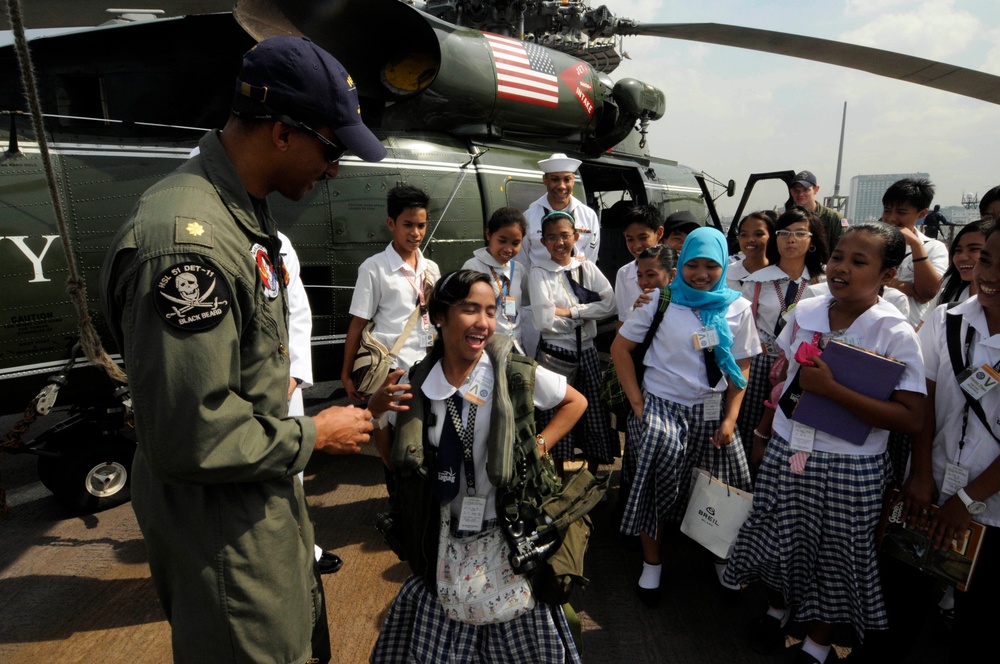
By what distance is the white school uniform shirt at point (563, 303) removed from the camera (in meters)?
3.50

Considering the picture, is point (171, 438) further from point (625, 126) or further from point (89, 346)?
point (625, 126)

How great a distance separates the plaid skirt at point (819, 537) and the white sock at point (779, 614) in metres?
0.14

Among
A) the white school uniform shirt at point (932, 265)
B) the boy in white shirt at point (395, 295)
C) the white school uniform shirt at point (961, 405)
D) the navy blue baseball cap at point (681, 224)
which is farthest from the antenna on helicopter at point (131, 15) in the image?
the white school uniform shirt at point (932, 265)

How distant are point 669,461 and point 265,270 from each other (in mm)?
2178

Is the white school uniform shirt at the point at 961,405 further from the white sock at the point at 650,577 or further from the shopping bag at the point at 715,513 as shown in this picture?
the white sock at the point at 650,577

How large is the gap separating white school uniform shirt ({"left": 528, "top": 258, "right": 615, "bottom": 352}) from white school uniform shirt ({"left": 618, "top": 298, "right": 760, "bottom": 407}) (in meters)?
0.60

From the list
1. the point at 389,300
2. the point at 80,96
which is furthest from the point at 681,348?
the point at 80,96

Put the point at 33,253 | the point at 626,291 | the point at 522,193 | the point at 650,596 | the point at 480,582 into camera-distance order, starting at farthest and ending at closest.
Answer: the point at 522,193 → the point at 626,291 → the point at 33,253 → the point at 650,596 → the point at 480,582

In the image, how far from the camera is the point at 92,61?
362cm

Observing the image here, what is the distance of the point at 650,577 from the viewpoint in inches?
116

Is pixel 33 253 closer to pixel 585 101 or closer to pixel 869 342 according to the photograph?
pixel 869 342

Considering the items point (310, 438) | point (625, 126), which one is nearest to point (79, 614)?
point (310, 438)

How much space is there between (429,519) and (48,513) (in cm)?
322

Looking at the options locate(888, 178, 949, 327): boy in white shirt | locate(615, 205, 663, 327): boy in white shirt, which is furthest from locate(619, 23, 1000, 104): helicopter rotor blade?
locate(615, 205, 663, 327): boy in white shirt
